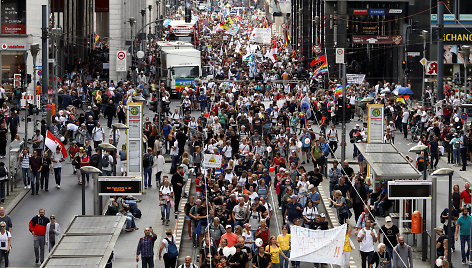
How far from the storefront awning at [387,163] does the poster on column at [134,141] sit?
281 inches

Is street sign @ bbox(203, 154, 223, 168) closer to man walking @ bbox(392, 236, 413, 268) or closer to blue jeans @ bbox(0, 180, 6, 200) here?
blue jeans @ bbox(0, 180, 6, 200)

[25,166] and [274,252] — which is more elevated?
[25,166]

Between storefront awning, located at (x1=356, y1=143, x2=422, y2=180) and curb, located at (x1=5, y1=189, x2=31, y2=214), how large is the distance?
9904mm

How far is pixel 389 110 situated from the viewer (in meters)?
49.9

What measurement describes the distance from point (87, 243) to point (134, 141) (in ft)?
52.0

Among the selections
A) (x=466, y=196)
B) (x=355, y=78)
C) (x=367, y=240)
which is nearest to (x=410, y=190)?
(x=367, y=240)

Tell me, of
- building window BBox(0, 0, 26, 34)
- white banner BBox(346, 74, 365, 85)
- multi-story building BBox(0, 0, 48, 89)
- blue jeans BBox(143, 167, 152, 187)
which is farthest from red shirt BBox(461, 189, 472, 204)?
building window BBox(0, 0, 26, 34)

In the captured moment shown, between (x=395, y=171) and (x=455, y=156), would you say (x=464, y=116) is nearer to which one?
(x=455, y=156)

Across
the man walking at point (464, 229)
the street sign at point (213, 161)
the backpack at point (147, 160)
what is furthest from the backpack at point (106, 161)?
the man walking at point (464, 229)

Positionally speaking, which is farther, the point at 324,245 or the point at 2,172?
the point at 2,172

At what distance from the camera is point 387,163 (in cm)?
2884

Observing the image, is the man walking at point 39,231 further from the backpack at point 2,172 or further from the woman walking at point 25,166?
the woman walking at point 25,166

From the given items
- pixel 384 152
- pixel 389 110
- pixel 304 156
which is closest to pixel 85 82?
pixel 389 110

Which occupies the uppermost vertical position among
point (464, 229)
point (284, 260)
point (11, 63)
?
point (11, 63)
